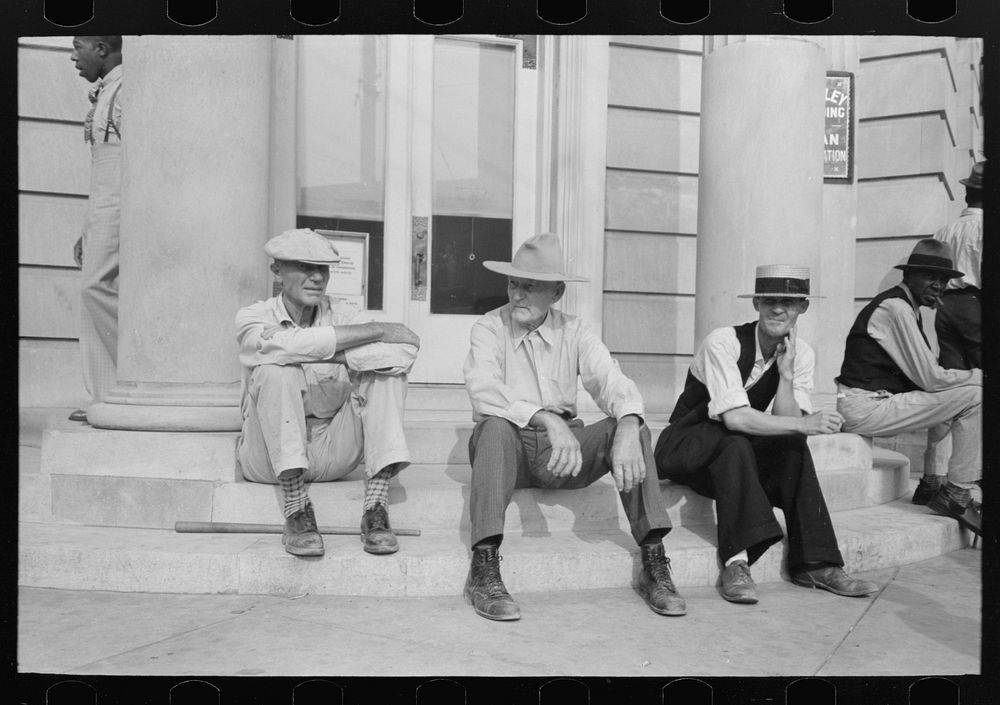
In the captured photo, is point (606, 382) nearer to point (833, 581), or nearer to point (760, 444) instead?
point (760, 444)

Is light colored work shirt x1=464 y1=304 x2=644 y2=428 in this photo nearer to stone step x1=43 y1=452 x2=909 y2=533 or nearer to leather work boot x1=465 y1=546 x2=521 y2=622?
stone step x1=43 y1=452 x2=909 y2=533

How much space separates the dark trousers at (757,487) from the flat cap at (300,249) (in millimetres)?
1899

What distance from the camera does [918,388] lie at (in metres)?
5.50

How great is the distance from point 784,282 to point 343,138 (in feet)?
12.4

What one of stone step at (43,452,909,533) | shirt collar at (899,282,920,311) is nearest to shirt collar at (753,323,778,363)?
stone step at (43,452,909,533)

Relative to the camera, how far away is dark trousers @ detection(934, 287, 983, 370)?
5738 millimetres

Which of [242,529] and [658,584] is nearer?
[658,584]

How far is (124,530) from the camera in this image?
432 cm

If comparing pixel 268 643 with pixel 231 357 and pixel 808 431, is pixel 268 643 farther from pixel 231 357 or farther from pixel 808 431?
pixel 808 431

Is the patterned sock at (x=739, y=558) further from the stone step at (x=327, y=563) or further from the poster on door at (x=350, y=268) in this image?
the poster on door at (x=350, y=268)

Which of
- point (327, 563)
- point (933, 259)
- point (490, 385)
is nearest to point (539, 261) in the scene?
point (490, 385)
